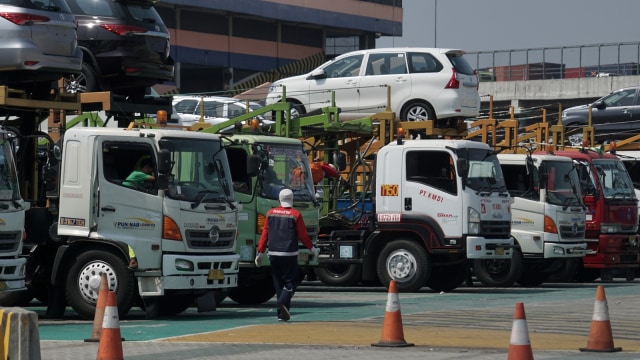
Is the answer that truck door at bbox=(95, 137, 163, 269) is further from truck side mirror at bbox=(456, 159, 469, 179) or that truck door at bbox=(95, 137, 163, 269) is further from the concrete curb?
the concrete curb

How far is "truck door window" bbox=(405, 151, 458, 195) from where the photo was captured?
78.2 feet

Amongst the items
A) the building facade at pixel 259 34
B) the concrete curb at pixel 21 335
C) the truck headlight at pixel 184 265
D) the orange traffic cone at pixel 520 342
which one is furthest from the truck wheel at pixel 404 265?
the building facade at pixel 259 34

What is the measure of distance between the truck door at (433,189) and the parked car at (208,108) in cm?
839

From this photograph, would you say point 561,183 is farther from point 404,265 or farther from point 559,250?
point 404,265

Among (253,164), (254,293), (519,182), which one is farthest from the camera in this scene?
(519,182)

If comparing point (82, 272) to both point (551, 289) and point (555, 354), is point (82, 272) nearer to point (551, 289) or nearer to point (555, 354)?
point (555, 354)

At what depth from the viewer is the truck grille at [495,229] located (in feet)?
78.6

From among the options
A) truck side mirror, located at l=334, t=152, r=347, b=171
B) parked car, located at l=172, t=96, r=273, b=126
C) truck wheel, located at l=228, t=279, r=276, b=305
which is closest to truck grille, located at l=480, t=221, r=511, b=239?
truck side mirror, located at l=334, t=152, r=347, b=171

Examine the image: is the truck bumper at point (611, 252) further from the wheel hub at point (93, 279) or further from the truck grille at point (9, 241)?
the truck grille at point (9, 241)

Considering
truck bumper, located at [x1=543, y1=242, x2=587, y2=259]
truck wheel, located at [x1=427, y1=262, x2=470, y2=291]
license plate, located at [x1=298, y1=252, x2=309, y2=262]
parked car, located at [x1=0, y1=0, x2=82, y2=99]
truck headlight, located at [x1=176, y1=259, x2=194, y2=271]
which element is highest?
parked car, located at [x1=0, y1=0, x2=82, y2=99]

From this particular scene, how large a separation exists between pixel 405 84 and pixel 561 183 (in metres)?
3.44

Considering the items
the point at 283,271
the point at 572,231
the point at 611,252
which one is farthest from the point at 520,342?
the point at 611,252

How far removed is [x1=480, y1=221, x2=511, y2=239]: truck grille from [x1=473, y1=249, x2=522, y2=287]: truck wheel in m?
1.38

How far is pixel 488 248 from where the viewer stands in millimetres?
23984
